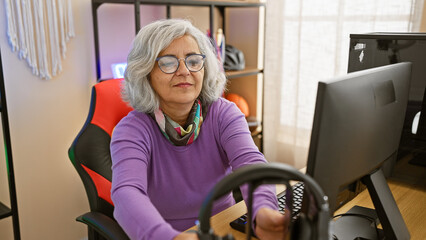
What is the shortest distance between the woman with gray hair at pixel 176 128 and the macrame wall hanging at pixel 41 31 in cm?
90

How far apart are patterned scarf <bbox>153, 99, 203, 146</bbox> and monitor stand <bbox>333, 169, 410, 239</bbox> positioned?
50 cm

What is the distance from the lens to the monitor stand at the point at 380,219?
99cm

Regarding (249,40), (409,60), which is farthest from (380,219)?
(249,40)

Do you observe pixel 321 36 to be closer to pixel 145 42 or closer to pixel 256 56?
pixel 256 56

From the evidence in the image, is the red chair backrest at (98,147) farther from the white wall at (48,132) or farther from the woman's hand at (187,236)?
the white wall at (48,132)

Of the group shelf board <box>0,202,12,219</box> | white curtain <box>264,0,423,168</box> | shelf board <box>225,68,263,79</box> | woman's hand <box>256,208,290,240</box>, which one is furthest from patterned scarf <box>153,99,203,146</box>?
white curtain <box>264,0,423,168</box>

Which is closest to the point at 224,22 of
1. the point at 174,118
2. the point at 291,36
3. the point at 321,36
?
the point at 291,36

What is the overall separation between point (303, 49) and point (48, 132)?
1.64 metres

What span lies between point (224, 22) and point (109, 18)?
100 cm

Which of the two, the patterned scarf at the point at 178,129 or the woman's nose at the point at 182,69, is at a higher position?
the woman's nose at the point at 182,69

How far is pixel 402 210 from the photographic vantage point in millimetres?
1217

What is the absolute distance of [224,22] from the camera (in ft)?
9.99

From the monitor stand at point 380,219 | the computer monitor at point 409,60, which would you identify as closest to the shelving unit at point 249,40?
the computer monitor at point 409,60

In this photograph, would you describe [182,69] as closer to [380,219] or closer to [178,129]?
[178,129]
